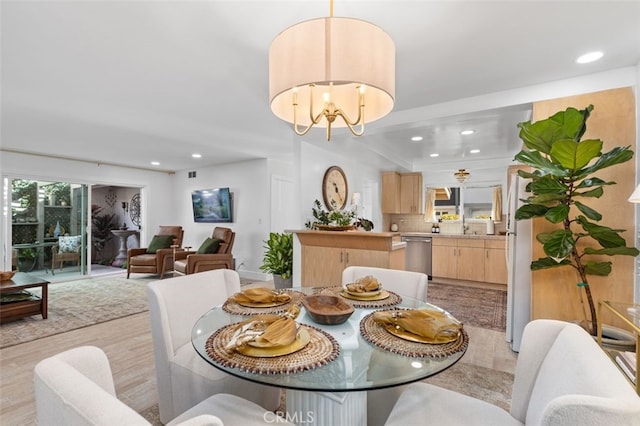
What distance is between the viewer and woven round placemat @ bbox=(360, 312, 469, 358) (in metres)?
1.05

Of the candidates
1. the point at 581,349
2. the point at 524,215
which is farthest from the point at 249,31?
the point at 524,215

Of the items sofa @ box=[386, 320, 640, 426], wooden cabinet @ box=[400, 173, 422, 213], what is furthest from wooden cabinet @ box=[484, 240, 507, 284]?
sofa @ box=[386, 320, 640, 426]

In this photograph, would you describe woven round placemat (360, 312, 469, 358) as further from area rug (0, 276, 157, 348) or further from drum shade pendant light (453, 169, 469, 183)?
drum shade pendant light (453, 169, 469, 183)

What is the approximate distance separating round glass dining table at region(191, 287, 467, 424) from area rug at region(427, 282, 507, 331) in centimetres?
276

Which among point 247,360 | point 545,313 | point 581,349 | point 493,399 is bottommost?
point 493,399

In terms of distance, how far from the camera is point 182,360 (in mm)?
1494

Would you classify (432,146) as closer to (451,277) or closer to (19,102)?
(451,277)

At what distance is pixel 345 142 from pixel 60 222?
5.71 meters

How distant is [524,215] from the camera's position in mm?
2271

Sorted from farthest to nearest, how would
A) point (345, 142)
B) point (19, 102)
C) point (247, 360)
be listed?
point (345, 142)
point (19, 102)
point (247, 360)

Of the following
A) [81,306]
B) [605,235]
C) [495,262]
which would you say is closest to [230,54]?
[605,235]

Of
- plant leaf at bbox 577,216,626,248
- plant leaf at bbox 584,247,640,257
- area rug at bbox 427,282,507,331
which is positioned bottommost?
area rug at bbox 427,282,507,331

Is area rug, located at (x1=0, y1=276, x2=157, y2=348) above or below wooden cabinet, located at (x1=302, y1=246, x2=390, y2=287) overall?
below

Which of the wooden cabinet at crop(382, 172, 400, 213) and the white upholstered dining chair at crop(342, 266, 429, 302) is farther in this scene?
the wooden cabinet at crop(382, 172, 400, 213)
